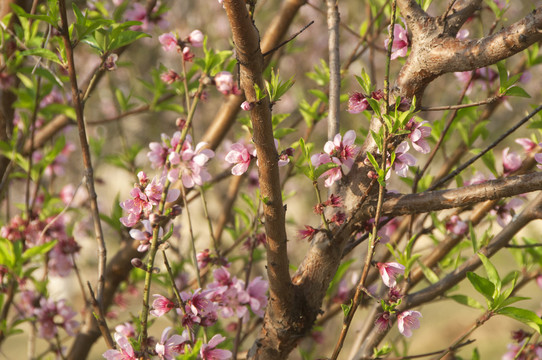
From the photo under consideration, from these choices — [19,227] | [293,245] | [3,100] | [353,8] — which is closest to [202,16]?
[353,8]

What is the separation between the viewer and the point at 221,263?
1.81 metres

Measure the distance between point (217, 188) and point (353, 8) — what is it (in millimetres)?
2895

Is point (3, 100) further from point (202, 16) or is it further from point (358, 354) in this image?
point (202, 16)

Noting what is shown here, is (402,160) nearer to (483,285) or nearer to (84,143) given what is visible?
(483,285)

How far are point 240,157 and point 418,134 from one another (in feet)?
1.50

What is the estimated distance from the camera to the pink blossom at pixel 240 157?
136 cm

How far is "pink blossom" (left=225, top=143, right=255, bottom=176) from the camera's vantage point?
1.36 meters

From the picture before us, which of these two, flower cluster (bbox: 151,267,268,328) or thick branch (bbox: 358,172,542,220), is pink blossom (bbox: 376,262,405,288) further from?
flower cluster (bbox: 151,267,268,328)

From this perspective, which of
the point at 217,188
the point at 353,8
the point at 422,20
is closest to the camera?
the point at 422,20

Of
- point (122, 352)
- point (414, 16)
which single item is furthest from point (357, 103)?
point (122, 352)

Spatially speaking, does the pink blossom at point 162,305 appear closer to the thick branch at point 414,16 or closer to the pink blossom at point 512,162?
the thick branch at point 414,16

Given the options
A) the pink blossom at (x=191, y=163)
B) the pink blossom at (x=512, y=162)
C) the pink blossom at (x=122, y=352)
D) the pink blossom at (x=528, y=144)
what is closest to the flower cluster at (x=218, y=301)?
the pink blossom at (x=122, y=352)

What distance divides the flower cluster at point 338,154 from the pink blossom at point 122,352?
24.5 inches

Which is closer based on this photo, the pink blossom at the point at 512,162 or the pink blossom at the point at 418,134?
the pink blossom at the point at 418,134
